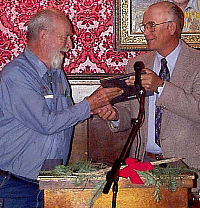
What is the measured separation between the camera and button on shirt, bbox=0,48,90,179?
2525mm

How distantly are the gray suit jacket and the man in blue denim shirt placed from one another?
1.50 ft

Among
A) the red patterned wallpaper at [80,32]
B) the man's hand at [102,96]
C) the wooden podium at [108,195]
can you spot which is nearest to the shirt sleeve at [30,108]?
the man's hand at [102,96]

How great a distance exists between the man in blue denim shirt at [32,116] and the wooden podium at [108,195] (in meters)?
0.68

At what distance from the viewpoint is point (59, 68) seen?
116 inches

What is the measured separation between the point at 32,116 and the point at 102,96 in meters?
0.54

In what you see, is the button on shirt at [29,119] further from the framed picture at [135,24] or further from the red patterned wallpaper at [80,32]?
the framed picture at [135,24]

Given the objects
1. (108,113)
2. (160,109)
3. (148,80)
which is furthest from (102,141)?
(148,80)

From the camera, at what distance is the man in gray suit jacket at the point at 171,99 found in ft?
9.12

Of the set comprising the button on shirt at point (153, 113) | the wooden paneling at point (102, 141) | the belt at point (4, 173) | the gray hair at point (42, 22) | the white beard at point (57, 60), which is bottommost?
the wooden paneling at point (102, 141)

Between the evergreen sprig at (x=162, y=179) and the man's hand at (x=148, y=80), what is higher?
the man's hand at (x=148, y=80)

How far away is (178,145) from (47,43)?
3.70 feet

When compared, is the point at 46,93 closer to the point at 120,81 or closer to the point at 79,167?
the point at 120,81

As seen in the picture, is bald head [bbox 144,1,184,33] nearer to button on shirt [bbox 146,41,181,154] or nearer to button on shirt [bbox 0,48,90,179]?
button on shirt [bbox 146,41,181,154]

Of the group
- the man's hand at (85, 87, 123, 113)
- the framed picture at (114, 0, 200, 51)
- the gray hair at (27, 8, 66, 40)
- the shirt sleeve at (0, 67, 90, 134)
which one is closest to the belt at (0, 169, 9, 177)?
the shirt sleeve at (0, 67, 90, 134)
